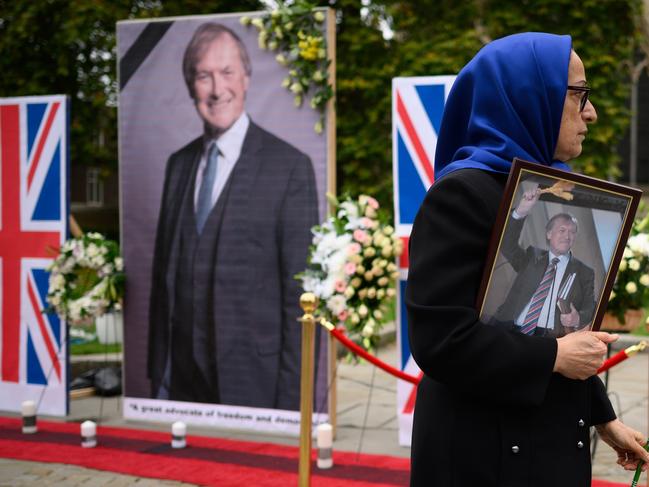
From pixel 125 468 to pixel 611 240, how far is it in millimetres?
4323

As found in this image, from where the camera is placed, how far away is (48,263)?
7.31 metres

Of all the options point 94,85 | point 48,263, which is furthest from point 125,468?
point 94,85

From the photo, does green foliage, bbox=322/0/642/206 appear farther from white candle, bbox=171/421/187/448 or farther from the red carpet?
white candle, bbox=171/421/187/448

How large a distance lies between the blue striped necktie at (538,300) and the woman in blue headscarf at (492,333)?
0.23 feet

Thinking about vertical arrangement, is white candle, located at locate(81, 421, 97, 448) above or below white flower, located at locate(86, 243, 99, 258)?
below

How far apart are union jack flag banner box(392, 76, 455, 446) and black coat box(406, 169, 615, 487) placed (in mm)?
4120

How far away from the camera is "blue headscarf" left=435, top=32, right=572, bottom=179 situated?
2.11 meters

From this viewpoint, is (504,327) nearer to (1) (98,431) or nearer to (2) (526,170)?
(2) (526,170)

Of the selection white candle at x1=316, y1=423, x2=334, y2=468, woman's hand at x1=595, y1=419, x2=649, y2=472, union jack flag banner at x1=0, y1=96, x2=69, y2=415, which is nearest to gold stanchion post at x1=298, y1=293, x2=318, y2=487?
white candle at x1=316, y1=423, x2=334, y2=468

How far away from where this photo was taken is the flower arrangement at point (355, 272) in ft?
19.6

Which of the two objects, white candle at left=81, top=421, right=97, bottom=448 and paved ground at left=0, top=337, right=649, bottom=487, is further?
white candle at left=81, top=421, right=97, bottom=448

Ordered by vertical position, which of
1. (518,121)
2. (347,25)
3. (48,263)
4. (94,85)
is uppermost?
(347,25)

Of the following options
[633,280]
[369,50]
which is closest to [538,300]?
[633,280]

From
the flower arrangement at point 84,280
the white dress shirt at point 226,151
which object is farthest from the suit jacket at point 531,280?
the flower arrangement at point 84,280
